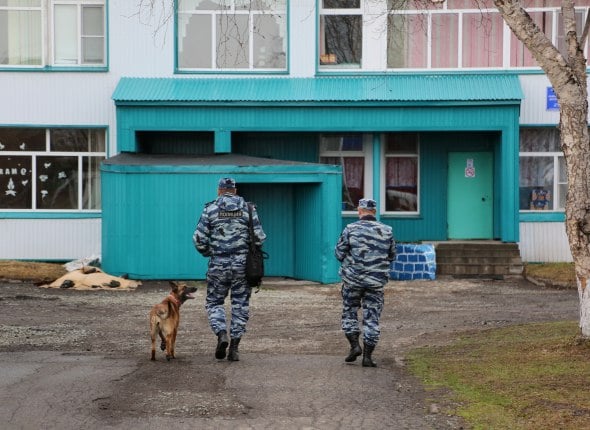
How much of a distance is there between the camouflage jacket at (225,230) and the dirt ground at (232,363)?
120 centimetres

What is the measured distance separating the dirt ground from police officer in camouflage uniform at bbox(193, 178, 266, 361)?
14.8 inches

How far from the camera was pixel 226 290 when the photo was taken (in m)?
12.4

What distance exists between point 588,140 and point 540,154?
14436 millimetres

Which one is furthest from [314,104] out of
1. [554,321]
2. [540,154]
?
[554,321]

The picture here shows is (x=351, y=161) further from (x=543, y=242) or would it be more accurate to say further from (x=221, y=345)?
(x=221, y=345)

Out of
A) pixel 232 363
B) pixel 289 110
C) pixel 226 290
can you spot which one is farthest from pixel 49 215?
pixel 232 363

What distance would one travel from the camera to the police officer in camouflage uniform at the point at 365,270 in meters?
12.0

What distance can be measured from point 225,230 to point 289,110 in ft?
43.0

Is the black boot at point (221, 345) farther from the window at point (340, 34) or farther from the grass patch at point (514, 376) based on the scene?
the window at point (340, 34)

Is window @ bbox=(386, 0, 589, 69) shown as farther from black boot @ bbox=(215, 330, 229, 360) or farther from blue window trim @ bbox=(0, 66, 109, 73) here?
black boot @ bbox=(215, 330, 229, 360)

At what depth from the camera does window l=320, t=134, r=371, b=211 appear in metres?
27.0

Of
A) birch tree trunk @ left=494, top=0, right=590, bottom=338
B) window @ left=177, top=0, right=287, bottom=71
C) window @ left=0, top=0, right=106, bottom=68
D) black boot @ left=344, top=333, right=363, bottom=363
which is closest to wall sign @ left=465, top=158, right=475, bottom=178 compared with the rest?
window @ left=177, top=0, right=287, bottom=71

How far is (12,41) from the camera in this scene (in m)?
26.6

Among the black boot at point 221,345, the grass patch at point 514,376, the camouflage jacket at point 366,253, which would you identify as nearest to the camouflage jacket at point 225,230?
the black boot at point 221,345
